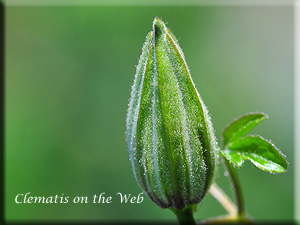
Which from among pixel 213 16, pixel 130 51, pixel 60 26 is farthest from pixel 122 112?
pixel 213 16

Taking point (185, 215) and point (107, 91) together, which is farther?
point (107, 91)

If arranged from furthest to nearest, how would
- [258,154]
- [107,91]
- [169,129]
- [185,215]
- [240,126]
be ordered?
1. [107,91]
2. [240,126]
3. [258,154]
4. [185,215]
5. [169,129]

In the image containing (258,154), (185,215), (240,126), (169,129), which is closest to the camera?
(169,129)

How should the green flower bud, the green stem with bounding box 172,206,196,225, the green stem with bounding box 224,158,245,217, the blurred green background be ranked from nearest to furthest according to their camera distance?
1. the green flower bud
2. the green stem with bounding box 172,206,196,225
3. the green stem with bounding box 224,158,245,217
4. the blurred green background

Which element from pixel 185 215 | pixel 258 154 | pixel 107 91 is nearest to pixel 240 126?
pixel 258 154

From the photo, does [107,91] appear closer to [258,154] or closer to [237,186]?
[237,186]

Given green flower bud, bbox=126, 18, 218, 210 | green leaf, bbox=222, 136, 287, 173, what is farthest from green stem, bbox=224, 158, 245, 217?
green flower bud, bbox=126, 18, 218, 210

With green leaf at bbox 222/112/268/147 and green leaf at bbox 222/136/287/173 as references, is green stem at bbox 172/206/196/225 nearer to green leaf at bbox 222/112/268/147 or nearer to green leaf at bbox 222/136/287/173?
green leaf at bbox 222/136/287/173
